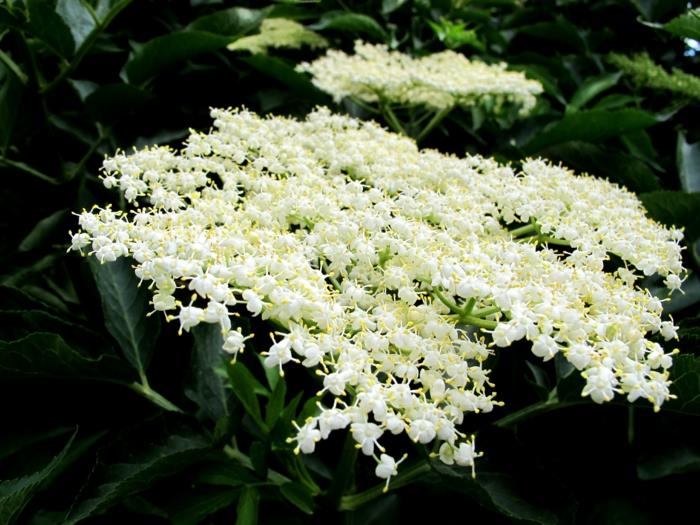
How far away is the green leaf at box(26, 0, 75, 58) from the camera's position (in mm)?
1614

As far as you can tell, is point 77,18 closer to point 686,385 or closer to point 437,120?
point 437,120

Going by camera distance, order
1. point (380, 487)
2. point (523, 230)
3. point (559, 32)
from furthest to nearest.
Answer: point (559, 32) → point (523, 230) → point (380, 487)

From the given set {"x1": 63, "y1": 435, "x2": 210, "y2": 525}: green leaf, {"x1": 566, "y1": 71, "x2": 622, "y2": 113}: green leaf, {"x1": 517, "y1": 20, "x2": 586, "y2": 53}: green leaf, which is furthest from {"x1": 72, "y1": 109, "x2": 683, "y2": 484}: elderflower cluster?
{"x1": 517, "y1": 20, "x2": 586, "y2": 53}: green leaf

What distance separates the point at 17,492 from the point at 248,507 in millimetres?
360

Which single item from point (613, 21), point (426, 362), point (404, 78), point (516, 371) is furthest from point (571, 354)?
point (613, 21)

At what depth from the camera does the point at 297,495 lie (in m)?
1.19

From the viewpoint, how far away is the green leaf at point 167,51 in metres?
1.87

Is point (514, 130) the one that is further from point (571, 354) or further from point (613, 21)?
point (571, 354)

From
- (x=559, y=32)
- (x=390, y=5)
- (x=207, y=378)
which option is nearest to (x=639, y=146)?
(x=559, y=32)

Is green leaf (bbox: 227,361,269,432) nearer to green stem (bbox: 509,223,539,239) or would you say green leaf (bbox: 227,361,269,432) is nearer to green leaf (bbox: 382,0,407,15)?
green stem (bbox: 509,223,539,239)

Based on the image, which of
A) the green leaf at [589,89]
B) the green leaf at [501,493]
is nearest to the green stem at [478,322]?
the green leaf at [501,493]

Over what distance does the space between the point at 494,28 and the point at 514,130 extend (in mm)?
777

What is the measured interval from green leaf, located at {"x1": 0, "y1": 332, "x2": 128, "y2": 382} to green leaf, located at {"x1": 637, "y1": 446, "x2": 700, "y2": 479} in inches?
39.4

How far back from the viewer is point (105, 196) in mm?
1944
